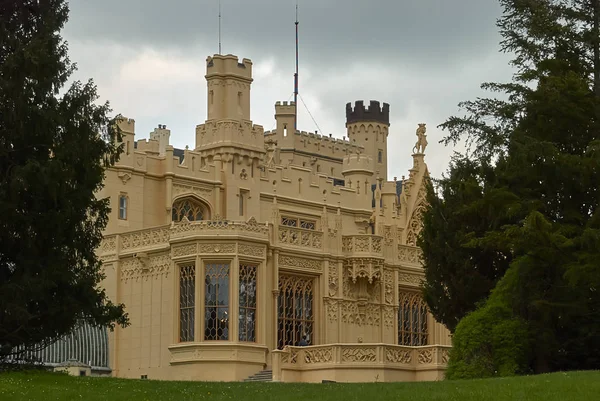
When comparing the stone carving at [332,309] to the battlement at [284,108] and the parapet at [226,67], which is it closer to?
the parapet at [226,67]

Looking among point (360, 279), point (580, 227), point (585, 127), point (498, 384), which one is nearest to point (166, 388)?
point (498, 384)

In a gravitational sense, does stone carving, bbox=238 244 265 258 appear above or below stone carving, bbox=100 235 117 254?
below

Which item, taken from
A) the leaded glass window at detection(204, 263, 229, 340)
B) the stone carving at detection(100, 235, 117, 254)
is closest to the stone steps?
the leaded glass window at detection(204, 263, 229, 340)

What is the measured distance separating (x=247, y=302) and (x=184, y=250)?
7.96 ft

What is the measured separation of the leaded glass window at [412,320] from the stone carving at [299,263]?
4335mm

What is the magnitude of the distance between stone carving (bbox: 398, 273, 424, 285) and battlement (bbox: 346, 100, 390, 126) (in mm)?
46164

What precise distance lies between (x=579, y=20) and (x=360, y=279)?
46.2 feet

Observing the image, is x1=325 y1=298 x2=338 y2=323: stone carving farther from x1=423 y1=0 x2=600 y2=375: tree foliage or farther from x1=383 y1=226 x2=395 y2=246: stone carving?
x1=423 y1=0 x2=600 y2=375: tree foliage

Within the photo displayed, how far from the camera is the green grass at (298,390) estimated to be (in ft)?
77.8

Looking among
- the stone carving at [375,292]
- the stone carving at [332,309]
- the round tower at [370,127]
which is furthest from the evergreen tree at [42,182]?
the round tower at [370,127]

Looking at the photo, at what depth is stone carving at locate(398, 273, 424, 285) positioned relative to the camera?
46938 millimetres

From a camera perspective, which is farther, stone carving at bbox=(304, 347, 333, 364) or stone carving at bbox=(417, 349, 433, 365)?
stone carving at bbox=(417, 349, 433, 365)

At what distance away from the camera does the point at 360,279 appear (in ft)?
149

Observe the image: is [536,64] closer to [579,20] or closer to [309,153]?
[579,20]
